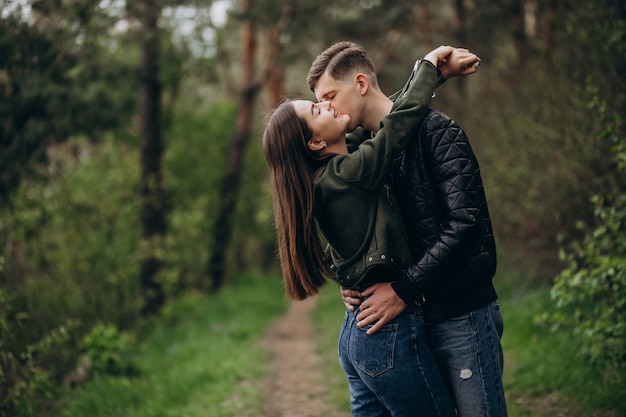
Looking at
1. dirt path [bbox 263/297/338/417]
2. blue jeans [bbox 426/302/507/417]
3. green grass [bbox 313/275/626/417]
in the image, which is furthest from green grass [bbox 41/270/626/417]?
blue jeans [bbox 426/302/507/417]

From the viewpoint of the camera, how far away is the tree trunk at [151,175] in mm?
10703

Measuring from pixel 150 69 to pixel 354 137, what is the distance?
27.6 ft

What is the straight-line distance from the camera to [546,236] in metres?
7.74

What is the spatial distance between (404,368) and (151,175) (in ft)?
28.7

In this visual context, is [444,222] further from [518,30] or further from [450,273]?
[518,30]

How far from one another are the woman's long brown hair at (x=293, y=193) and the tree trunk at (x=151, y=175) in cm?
804

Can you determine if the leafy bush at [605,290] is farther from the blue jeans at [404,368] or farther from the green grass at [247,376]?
the blue jeans at [404,368]

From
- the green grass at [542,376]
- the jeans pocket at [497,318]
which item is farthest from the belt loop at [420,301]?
the green grass at [542,376]

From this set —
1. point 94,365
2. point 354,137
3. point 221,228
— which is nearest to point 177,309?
point 221,228

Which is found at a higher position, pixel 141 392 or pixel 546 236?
pixel 546 236

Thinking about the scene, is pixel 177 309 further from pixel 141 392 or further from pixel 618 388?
pixel 618 388

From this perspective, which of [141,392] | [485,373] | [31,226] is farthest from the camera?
[31,226]

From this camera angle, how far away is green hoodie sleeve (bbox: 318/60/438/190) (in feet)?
8.27

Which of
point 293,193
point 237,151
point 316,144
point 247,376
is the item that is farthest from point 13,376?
point 237,151
